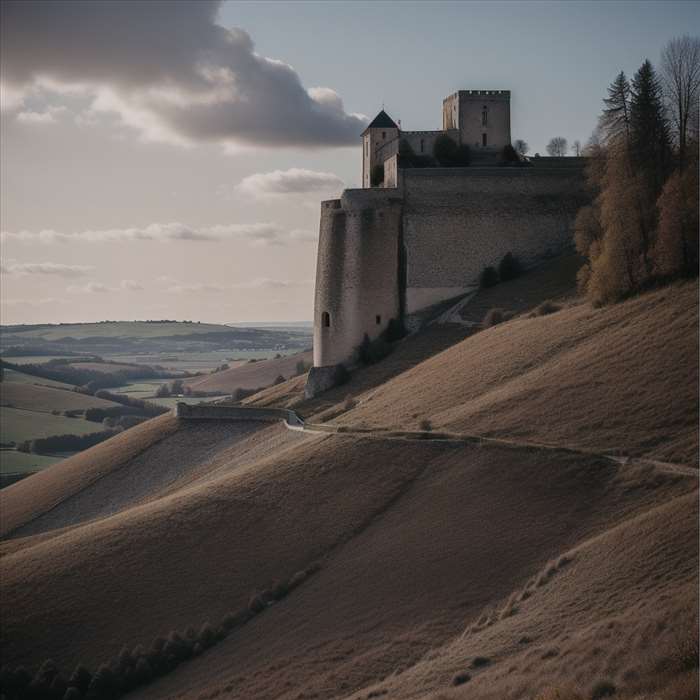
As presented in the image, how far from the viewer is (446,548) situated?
96.4 feet

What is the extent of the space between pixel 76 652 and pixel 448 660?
46.4 ft

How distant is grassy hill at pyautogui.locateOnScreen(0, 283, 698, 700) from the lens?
22.1 metres

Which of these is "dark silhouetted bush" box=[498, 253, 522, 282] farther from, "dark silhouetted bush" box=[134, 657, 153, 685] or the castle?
"dark silhouetted bush" box=[134, 657, 153, 685]

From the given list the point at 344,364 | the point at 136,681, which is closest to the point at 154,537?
the point at 136,681

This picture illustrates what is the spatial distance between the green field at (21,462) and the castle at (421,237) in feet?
123

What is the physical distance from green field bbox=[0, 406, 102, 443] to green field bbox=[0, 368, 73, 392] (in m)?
21.4

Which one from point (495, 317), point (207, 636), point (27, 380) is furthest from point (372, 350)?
point (27, 380)

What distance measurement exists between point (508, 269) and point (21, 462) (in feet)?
165

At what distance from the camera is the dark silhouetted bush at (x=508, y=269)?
5881cm

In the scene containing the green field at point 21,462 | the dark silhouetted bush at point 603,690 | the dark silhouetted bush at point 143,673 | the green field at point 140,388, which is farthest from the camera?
the green field at point 140,388

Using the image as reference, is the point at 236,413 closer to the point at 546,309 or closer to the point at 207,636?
the point at 546,309

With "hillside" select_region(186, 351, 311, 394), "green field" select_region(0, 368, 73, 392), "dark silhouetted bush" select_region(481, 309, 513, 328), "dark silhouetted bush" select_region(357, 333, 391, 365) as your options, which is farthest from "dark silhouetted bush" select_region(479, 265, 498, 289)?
"green field" select_region(0, 368, 73, 392)

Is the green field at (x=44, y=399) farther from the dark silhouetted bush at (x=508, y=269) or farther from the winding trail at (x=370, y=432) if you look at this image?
the dark silhouetted bush at (x=508, y=269)

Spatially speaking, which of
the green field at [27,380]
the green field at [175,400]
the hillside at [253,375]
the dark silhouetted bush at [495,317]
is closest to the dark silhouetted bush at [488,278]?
the dark silhouetted bush at [495,317]
